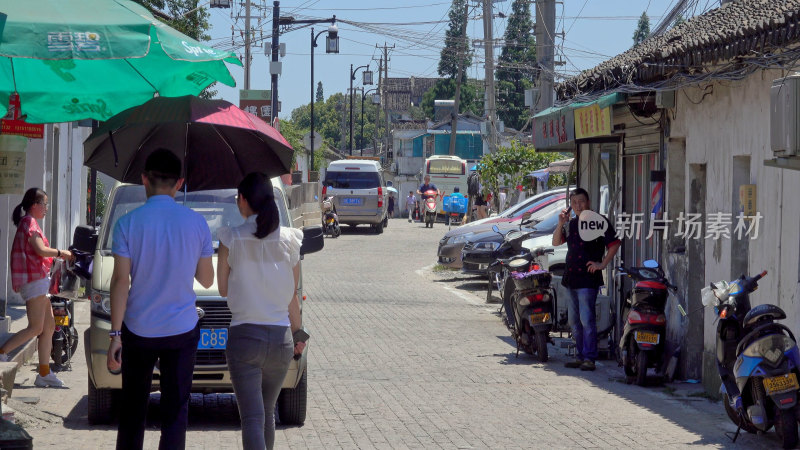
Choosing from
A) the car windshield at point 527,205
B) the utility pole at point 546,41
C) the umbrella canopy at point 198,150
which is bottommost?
the car windshield at point 527,205

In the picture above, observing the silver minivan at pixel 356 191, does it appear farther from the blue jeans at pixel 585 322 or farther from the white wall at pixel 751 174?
the white wall at pixel 751 174

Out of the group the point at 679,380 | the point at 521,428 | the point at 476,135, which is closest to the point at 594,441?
the point at 521,428

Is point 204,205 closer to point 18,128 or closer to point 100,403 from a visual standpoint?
point 100,403

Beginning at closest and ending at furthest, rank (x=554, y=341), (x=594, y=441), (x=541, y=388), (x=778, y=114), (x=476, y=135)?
(x=778, y=114) → (x=594, y=441) → (x=541, y=388) → (x=554, y=341) → (x=476, y=135)

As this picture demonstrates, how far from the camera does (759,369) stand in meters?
8.20

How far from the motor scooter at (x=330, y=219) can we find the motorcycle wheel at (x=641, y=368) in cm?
2488

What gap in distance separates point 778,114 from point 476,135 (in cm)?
7438

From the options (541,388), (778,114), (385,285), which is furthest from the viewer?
(385,285)

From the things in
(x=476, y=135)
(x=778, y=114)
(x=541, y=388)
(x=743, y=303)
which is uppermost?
(x=476, y=135)

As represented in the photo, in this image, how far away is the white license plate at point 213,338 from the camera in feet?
27.6

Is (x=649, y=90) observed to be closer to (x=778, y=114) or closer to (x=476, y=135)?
(x=778, y=114)

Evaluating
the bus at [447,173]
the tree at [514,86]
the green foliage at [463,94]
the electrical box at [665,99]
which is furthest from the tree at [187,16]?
the green foliage at [463,94]

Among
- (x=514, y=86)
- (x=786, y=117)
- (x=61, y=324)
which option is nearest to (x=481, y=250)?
(x=61, y=324)

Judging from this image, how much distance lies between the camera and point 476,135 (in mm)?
81438
